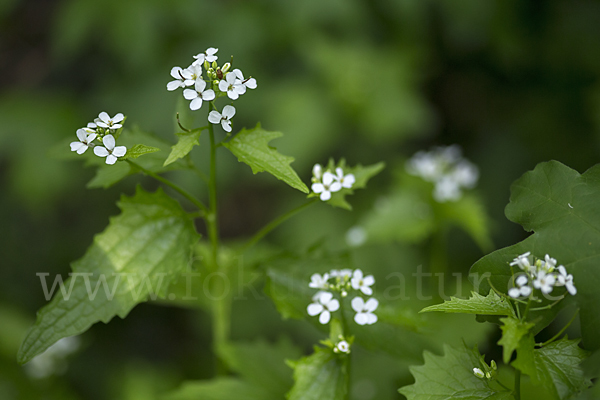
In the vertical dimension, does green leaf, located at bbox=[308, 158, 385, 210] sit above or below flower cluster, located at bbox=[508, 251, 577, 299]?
above

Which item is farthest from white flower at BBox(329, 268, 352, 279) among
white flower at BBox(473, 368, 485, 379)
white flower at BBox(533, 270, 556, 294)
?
white flower at BBox(533, 270, 556, 294)

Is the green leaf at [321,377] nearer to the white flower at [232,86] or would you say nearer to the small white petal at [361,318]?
the small white petal at [361,318]

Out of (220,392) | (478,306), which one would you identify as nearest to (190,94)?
(478,306)

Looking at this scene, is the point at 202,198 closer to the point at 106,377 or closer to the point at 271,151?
the point at 106,377

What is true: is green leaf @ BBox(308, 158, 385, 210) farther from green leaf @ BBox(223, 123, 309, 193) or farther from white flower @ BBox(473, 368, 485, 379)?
white flower @ BBox(473, 368, 485, 379)

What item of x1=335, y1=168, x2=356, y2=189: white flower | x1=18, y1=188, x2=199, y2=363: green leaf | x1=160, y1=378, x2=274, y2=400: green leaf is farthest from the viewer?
x1=160, y1=378, x2=274, y2=400: green leaf

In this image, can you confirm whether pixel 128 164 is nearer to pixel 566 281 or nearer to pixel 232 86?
pixel 232 86

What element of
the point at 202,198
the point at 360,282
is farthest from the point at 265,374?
the point at 202,198
